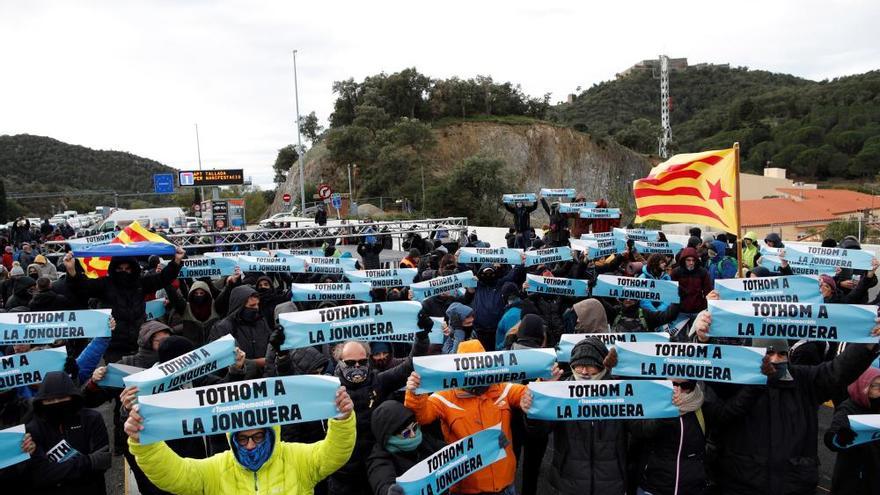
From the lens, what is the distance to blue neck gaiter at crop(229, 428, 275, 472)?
3.29 m

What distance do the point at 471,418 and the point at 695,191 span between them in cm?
519

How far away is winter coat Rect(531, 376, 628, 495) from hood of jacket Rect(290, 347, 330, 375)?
6.23ft

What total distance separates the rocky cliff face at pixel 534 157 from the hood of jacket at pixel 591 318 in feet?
164

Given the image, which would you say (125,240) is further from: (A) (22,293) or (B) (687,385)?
(B) (687,385)

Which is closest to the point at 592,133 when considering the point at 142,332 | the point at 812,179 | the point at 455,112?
the point at 455,112

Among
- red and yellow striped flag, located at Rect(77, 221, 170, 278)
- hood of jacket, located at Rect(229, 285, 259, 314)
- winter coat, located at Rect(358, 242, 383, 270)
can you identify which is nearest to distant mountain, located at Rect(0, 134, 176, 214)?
winter coat, located at Rect(358, 242, 383, 270)

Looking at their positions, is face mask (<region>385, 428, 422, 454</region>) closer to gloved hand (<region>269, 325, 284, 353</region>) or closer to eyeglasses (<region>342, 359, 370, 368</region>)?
eyeglasses (<region>342, 359, 370, 368</region>)

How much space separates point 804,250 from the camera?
26.7 ft

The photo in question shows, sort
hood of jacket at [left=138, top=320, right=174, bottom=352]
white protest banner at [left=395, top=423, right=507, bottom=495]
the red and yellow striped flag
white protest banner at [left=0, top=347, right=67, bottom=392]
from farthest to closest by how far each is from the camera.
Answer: the red and yellow striped flag → hood of jacket at [left=138, top=320, right=174, bottom=352] → white protest banner at [left=0, top=347, right=67, bottom=392] → white protest banner at [left=395, top=423, right=507, bottom=495]

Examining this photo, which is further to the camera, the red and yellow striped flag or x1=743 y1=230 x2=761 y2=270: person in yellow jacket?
x1=743 y1=230 x2=761 y2=270: person in yellow jacket

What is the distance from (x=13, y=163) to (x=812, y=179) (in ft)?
370

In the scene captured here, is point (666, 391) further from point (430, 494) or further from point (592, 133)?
point (592, 133)

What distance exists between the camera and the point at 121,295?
7035 millimetres

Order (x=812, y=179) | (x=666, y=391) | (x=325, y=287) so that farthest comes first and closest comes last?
(x=812, y=179), (x=325, y=287), (x=666, y=391)
